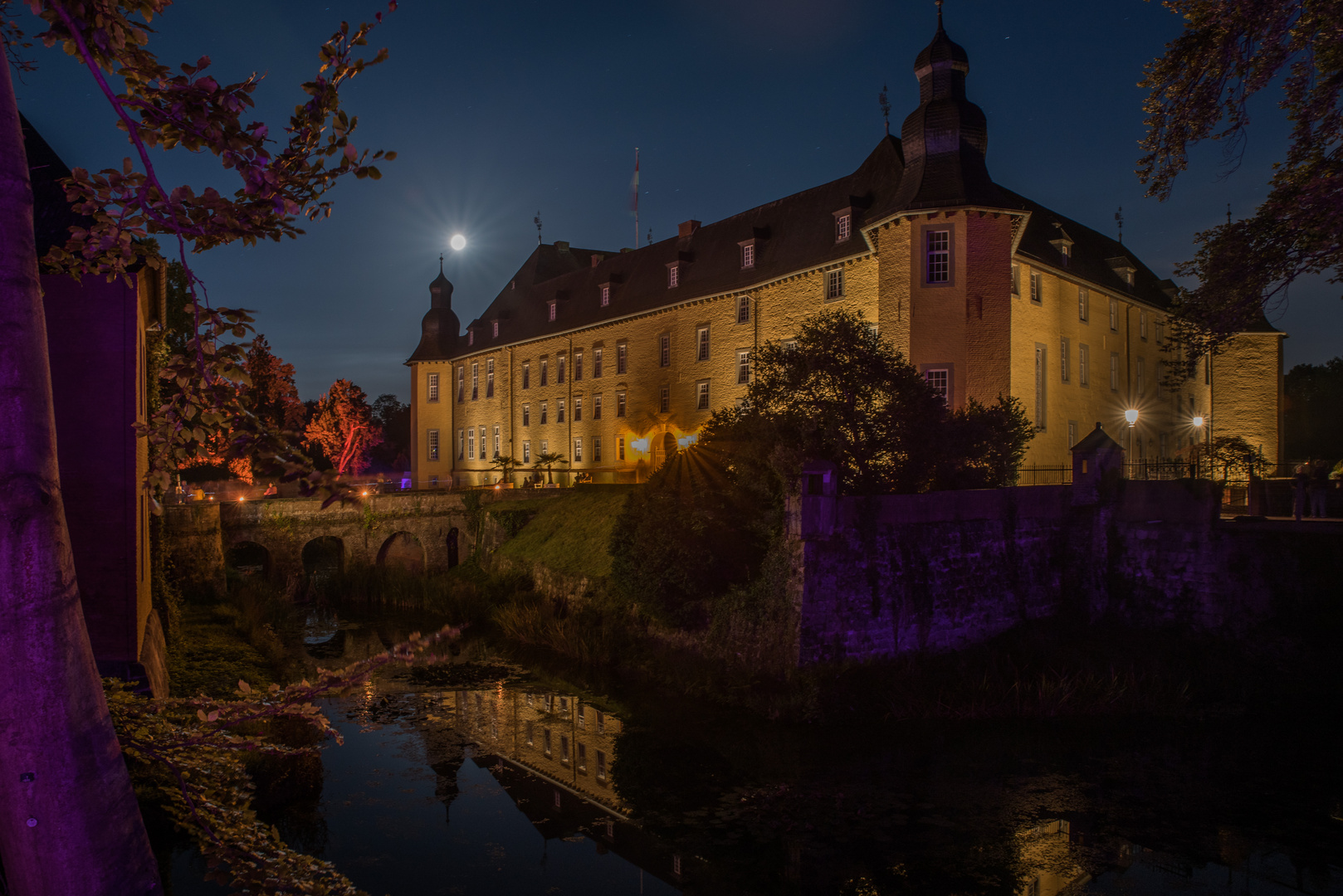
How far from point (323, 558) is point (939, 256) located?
114 feet

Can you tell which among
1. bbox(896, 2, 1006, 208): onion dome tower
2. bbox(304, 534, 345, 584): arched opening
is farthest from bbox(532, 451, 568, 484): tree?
bbox(896, 2, 1006, 208): onion dome tower

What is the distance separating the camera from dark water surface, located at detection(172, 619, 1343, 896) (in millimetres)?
8914

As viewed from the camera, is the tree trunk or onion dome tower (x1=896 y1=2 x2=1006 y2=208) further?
onion dome tower (x1=896 y1=2 x2=1006 y2=208)

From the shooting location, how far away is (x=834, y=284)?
88.9 ft

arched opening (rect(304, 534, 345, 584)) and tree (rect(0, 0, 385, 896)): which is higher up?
tree (rect(0, 0, 385, 896))

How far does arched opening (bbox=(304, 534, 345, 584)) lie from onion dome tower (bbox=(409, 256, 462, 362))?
43.8 feet

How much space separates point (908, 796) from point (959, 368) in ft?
47.2

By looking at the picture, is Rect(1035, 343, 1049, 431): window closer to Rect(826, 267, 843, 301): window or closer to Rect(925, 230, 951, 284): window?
Rect(925, 230, 951, 284): window

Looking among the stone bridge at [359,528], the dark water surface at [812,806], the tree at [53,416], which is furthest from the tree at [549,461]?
the tree at [53,416]

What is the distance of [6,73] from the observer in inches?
103

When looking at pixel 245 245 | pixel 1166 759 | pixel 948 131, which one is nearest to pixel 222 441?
pixel 245 245

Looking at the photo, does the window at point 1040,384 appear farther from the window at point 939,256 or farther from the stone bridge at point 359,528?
the stone bridge at point 359,528

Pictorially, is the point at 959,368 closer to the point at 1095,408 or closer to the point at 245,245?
the point at 1095,408

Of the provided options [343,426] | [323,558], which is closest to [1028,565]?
[323,558]
